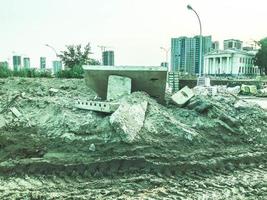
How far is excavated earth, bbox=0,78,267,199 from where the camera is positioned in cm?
627

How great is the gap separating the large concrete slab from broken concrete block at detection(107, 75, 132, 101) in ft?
0.46

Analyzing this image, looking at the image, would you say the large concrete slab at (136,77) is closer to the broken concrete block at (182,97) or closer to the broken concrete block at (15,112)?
the broken concrete block at (182,97)

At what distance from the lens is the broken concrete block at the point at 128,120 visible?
7.89 meters

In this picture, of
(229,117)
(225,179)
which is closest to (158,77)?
(229,117)

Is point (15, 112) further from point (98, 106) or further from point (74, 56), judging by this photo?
point (74, 56)

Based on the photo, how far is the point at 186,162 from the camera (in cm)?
739

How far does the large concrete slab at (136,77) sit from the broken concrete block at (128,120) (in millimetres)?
1570

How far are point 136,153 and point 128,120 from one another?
0.98 meters

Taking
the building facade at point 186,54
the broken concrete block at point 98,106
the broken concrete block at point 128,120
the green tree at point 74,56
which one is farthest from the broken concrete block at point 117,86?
the building facade at point 186,54

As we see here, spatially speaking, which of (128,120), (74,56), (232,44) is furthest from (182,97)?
(232,44)

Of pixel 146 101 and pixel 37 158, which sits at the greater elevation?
pixel 146 101

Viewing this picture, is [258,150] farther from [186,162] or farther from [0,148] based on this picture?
[0,148]

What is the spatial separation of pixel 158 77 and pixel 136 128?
253cm

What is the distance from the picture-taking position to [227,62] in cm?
8044
